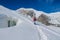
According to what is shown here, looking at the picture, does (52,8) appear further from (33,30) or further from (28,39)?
(28,39)

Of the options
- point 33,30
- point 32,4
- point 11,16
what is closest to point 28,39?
point 33,30

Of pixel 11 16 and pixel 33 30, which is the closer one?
pixel 33 30

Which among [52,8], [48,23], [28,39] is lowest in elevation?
[28,39]

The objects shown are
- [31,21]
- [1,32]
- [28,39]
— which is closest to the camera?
[28,39]

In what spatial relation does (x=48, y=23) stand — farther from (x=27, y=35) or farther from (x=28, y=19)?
(x=27, y=35)

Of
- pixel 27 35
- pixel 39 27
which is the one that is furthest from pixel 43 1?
pixel 27 35

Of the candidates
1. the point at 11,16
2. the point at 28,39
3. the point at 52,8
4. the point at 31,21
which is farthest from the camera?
the point at 52,8

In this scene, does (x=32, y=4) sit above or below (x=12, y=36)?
above

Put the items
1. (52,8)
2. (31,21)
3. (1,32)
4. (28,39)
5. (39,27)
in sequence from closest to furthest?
(28,39)
(1,32)
(39,27)
(31,21)
(52,8)

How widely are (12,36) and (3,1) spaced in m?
1.24

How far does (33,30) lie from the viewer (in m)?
1.42

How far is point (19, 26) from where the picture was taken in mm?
1484

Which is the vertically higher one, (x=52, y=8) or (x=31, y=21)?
(x=52, y=8)

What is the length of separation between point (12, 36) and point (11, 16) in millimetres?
528
